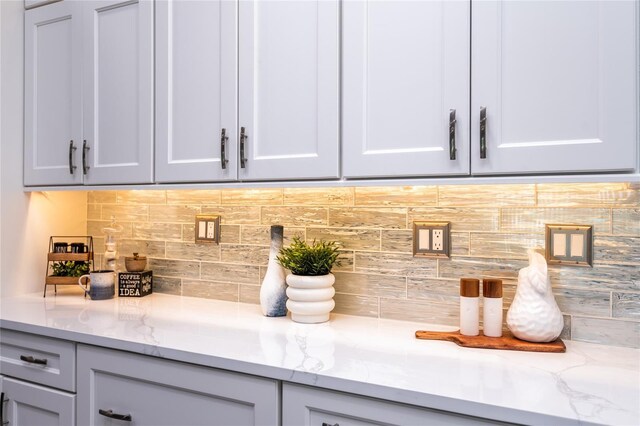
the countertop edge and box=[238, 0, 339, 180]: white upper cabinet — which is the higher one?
box=[238, 0, 339, 180]: white upper cabinet

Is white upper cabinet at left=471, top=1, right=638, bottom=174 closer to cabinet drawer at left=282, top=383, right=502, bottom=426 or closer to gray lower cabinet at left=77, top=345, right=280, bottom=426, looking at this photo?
cabinet drawer at left=282, top=383, right=502, bottom=426

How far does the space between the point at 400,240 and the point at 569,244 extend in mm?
548

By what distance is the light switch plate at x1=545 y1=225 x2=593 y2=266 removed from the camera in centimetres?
145

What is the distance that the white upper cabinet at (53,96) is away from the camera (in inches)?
79.7

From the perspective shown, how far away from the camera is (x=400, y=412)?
1.12 m

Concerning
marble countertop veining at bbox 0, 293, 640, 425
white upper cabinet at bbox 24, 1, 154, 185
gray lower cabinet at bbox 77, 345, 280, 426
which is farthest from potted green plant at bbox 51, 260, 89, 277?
gray lower cabinet at bbox 77, 345, 280, 426

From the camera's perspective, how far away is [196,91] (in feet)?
5.75

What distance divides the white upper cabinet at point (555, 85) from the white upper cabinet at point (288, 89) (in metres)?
0.44

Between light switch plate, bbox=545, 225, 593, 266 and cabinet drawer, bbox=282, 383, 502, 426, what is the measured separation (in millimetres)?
674

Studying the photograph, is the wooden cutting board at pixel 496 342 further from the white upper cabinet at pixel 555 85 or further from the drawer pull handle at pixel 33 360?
the drawer pull handle at pixel 33 360

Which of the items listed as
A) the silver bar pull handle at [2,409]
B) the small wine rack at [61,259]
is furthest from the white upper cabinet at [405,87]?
the silver bar pull handle at [2,409]

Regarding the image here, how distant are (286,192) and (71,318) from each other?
934mm

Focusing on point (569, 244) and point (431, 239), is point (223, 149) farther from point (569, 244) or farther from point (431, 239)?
point (569, 244)

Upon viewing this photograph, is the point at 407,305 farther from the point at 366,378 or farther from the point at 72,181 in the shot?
the point at 72,181
